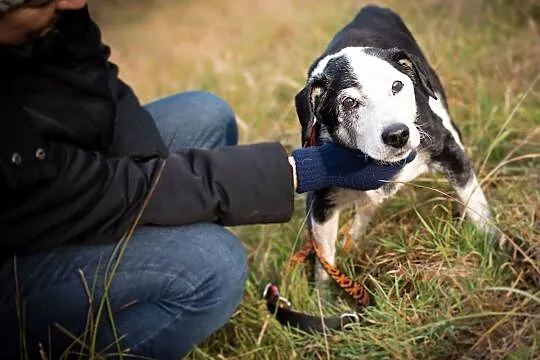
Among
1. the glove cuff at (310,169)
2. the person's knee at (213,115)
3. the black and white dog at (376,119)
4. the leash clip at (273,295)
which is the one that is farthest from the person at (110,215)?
the person's knee at (213,115)

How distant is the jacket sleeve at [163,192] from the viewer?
1889 mm

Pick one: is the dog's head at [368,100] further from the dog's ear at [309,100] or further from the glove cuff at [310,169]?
the glove cuff at [310,169]

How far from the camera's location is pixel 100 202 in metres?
1.92

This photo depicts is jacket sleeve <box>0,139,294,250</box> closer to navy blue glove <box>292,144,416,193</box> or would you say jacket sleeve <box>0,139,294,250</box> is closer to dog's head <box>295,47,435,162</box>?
navy blue glove <box>292,144,416,193</box>

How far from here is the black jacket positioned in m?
1.83

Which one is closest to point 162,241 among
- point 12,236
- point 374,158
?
point 12,236

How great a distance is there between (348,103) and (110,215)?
0.71 m

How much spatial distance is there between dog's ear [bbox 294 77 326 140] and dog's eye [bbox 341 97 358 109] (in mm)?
116

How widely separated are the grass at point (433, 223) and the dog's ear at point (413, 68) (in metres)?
0.33

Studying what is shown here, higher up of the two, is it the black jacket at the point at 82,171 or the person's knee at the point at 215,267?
the black jacket at the point at 82,171

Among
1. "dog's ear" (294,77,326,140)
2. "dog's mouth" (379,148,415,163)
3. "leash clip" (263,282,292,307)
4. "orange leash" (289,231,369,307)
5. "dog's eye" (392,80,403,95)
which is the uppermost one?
"dog's eye" (392,80,403,95)

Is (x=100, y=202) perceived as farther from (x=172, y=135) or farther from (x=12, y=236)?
(x=172, y=135)

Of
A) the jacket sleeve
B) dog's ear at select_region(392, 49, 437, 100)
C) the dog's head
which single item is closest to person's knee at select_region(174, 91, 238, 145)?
the dog's head

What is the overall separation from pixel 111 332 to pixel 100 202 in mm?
381
